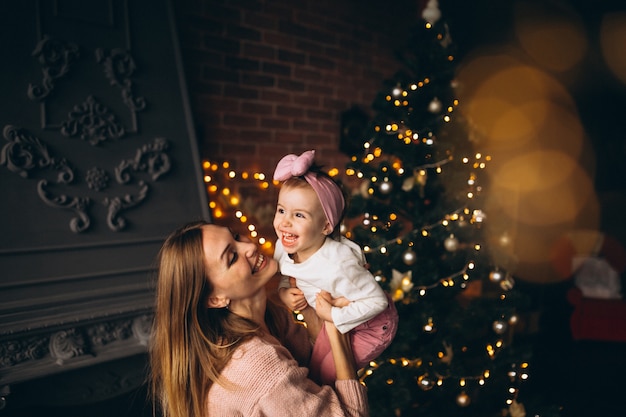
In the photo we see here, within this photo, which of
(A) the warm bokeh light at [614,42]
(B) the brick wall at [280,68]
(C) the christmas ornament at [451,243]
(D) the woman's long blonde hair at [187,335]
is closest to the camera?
(D) the woman's long blonde hair at [187,335]

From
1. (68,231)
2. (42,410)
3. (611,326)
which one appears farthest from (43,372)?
(611,326)

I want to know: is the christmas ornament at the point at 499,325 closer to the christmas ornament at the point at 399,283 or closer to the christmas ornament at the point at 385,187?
the christmas ornament at the point at 399,283

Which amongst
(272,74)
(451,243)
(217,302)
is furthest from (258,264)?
(272,74)

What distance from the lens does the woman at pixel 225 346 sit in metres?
1.17

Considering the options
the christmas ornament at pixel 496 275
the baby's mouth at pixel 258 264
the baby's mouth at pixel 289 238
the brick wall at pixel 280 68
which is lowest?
the christmas ornament at pixel 496 275

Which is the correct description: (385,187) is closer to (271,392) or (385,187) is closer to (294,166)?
(294,166)

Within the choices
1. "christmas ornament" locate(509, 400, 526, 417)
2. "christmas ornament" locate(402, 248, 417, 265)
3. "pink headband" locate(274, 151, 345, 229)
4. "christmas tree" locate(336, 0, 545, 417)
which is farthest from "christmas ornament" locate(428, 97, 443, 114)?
"christmas ornament" locate(509, 400, 526, 417)

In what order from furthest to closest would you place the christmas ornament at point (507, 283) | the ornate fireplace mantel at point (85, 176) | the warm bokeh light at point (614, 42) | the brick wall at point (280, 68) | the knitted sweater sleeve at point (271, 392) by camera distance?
the warm bokeh light at point (614, 42) < the brick wall at point (280, 68) < the christmas ornament at point (507, 283) < the ornate fireplace mantel at point (85, 176) < the knitted sweater sleeve at point (271, 392)

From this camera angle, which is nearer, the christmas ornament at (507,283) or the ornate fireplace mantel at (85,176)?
the ornate fireplace mantel at (85,176)

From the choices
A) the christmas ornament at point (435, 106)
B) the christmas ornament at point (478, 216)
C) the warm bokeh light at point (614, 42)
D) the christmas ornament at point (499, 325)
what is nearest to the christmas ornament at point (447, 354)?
the christmas ornament at point (499, 325)

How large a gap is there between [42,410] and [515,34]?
16.9ft

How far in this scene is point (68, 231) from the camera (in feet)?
6.65

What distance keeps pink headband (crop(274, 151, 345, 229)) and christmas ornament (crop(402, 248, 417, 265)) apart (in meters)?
0.95

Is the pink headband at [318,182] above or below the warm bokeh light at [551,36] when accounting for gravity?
below
